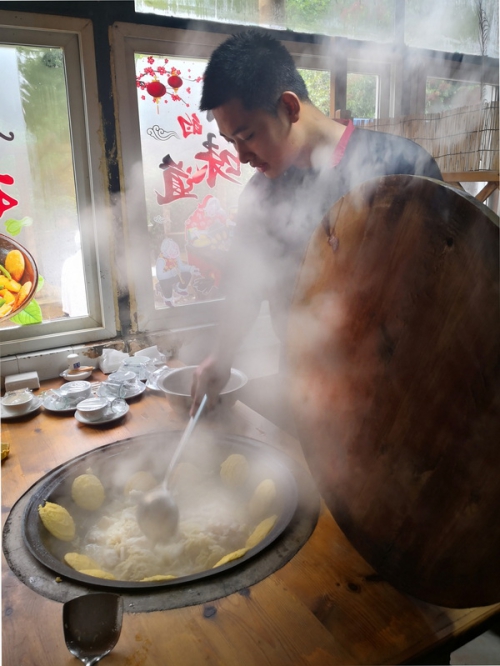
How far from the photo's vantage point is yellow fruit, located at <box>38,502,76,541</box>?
138 cm

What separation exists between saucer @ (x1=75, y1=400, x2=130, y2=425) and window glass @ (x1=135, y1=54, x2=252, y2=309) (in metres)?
1.08

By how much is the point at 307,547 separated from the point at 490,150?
213 cm

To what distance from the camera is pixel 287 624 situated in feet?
3.26

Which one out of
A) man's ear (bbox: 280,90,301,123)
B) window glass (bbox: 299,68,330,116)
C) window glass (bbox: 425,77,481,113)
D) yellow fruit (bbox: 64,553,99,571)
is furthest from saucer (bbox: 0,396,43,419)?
window glass (bbox: 425,77,481,113)

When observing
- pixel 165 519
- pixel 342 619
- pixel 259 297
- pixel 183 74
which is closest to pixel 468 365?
pixel 342 619

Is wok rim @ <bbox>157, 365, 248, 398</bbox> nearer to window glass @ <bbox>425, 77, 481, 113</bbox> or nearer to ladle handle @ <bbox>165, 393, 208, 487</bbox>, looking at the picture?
ladle handle @ <bbox>165, 393, 208, 487</bbox>

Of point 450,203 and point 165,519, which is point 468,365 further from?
point 165,519

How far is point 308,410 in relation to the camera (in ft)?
3.90

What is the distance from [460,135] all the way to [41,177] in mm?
2319

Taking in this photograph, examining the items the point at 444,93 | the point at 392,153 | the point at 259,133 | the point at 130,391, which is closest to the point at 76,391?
the point at 130,391

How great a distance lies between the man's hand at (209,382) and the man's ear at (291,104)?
3.32 feet

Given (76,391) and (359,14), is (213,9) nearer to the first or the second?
(359,14)

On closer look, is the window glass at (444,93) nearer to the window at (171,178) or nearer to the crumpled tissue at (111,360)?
the window at (171,178)

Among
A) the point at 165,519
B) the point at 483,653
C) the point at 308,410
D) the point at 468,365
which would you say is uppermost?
the point at 468,365
